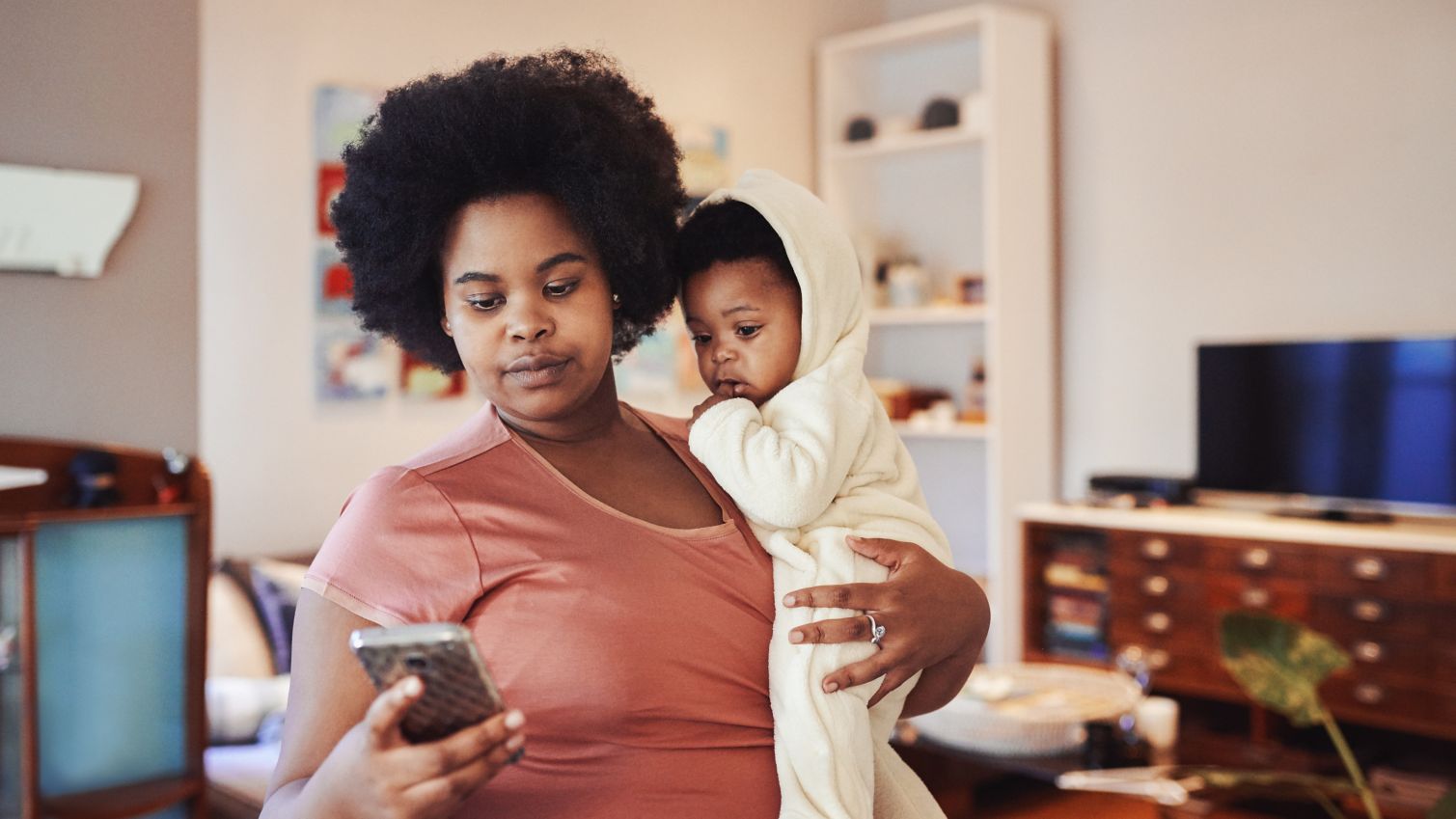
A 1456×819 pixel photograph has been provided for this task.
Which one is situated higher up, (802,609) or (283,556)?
(802,609)

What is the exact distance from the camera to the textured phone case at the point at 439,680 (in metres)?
0.82

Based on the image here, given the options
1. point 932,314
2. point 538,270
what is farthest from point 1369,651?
point 538,270

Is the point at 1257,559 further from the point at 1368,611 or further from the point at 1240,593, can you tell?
the point at 1368,611

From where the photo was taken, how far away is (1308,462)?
409cm

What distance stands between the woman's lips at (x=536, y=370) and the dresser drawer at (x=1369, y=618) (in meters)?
3.25

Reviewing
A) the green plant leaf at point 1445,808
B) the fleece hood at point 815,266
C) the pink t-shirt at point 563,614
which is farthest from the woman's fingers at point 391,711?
the green plant leaf at point 1445,808

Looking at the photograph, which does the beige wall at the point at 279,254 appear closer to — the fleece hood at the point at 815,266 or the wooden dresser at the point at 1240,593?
the wooden dresser at the point at 1240,593

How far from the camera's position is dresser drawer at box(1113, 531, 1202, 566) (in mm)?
4012

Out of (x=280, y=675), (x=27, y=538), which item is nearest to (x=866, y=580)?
(x=27, y=538)

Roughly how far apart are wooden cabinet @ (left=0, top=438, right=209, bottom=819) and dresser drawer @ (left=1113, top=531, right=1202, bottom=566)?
2.79 metres

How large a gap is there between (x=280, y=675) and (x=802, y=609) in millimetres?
2315

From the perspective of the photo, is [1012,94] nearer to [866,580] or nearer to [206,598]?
[206,598]

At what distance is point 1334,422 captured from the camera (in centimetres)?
402

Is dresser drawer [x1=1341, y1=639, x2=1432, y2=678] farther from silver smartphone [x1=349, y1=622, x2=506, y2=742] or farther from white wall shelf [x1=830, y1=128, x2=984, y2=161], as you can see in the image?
silver smartphone [x1=349, y1=622, x2=506, y2=742]
